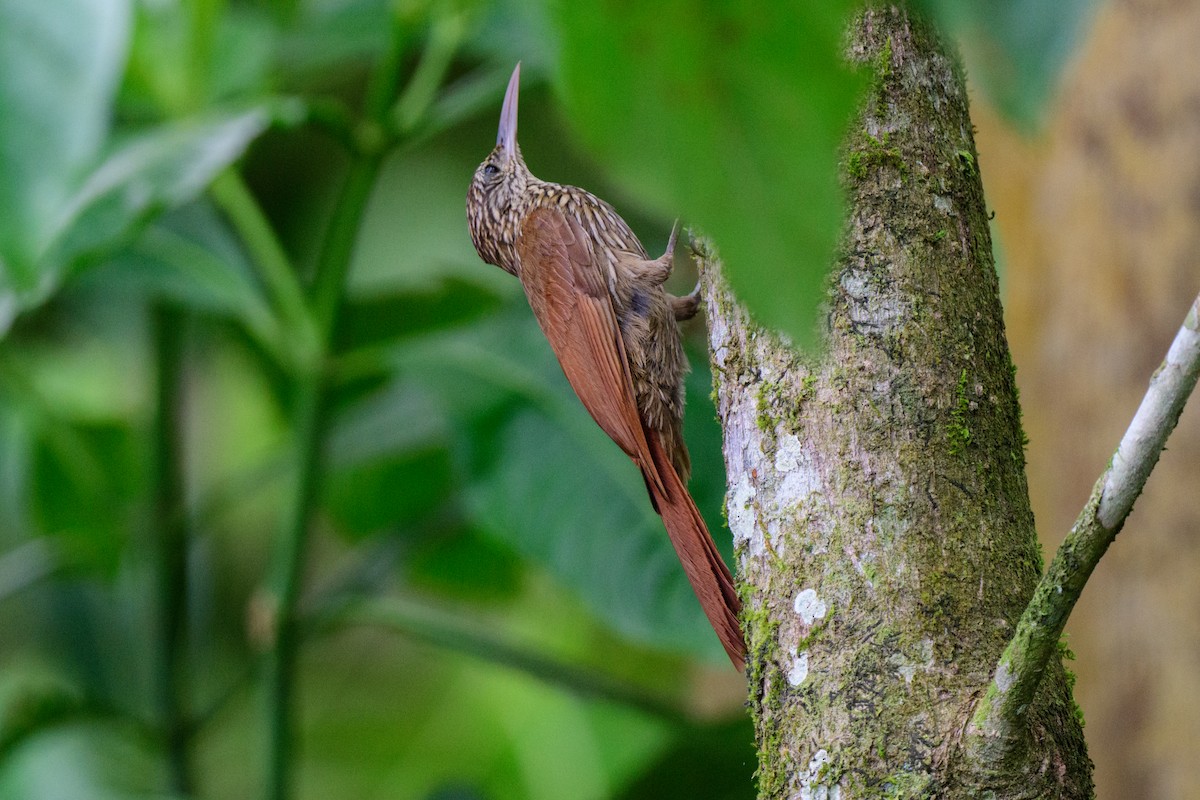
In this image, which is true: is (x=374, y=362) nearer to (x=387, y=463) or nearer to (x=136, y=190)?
(x=136, y=190)

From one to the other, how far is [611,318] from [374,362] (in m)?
0.61

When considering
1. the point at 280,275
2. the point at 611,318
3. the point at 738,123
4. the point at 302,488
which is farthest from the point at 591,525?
the point at 738,123

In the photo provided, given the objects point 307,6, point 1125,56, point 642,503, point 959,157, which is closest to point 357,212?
point 642,503

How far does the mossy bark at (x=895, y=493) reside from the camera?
956 mm

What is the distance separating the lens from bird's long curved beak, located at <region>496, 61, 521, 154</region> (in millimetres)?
1943

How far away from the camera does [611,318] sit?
1701 millimetres

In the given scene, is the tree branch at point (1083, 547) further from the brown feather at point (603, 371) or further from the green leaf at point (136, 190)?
the green leaf at point (136, 190)

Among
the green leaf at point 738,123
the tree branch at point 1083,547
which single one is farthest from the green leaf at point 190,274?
the green leaf at point 738,123

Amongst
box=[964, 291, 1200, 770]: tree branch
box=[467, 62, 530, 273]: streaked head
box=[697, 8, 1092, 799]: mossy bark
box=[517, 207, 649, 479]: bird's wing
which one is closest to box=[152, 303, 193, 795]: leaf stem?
box=[467, 62, 530, 273]: streaked head

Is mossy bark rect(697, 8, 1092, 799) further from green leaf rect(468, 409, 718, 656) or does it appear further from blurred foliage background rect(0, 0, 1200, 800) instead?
green leaf rect(468, 409, 718, 656)

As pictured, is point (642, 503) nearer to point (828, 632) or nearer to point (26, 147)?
point (828, 632)

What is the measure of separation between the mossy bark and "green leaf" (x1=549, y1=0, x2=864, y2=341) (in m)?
0.73

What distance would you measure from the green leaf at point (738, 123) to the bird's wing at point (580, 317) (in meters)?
1.18

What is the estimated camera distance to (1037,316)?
12.7ft
